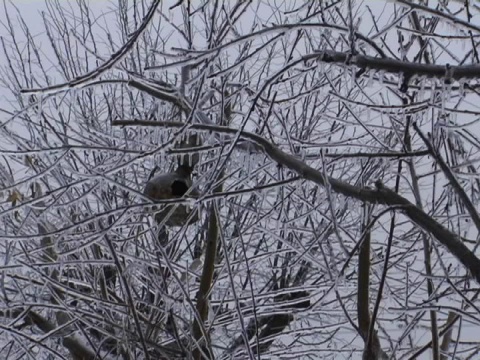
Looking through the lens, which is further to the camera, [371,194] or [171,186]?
[171,186]

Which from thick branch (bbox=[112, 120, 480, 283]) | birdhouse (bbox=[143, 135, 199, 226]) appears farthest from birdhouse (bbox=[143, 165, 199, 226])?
thick branch (bbox=[112, 120, 480, 283])

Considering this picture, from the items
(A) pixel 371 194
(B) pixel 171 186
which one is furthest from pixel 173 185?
(A) pixel 371 194

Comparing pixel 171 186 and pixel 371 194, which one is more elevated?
pixel 171 186

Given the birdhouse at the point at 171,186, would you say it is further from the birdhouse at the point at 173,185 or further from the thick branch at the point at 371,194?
the thick branch at the point at 371,194

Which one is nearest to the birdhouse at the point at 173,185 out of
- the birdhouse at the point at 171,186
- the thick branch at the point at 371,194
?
the birdhouse at the point at 171,186

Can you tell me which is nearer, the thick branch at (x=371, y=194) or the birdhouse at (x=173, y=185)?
the thick branch at (x=371, y=194)

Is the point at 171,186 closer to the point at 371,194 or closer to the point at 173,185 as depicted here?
the point at 173,185

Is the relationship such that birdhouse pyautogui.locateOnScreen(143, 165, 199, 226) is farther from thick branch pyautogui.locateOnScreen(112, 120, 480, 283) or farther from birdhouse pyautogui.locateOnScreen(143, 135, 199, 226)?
thick branch pyautogui.locateOnScreen(112, 120, 480, 283)

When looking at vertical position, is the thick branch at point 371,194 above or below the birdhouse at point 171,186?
below

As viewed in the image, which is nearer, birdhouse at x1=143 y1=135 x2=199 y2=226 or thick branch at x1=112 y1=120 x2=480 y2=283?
thick branch at x1=112 y1=120 x2=480 y2=283

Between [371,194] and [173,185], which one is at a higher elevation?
[173,185]

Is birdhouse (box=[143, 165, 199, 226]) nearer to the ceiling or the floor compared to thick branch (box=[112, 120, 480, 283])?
nearer to the ceiling

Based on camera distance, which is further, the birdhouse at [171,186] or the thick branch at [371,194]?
the birdhouse at [171,186]

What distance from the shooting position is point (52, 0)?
759cm
